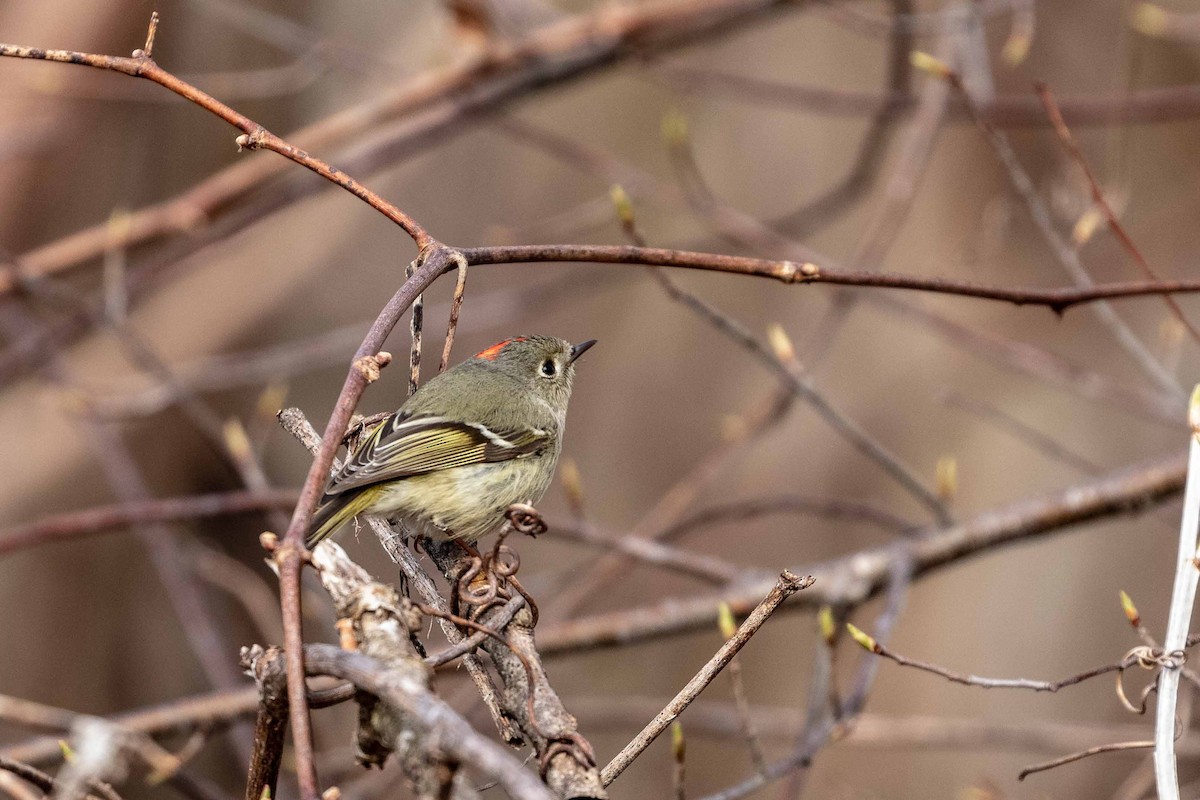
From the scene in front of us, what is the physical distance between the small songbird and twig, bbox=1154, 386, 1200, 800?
1.12 m

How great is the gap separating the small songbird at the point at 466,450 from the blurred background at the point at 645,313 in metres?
0.83

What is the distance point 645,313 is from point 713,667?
3.97 m

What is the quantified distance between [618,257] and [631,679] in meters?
3.66

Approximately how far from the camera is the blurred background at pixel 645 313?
382 centimetres

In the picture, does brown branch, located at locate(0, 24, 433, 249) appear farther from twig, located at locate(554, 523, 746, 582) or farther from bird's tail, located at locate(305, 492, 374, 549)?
twig, located at locate(554, 523, 746, 582)

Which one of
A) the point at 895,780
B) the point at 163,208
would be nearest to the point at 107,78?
the point at 163,208

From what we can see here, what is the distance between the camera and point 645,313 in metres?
4.95

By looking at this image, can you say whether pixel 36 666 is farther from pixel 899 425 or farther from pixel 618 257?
pixel 618 257

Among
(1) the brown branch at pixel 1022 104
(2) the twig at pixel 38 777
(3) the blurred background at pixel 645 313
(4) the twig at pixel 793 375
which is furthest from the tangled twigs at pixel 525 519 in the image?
(1) the brown branch at pixel 1022 104

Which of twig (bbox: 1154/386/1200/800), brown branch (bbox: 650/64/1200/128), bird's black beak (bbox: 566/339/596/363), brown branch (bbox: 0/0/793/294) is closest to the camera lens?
twig (bbox: 1154/386/1200/800)

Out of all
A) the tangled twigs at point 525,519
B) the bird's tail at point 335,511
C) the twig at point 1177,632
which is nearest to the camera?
the twig at point 1177,632

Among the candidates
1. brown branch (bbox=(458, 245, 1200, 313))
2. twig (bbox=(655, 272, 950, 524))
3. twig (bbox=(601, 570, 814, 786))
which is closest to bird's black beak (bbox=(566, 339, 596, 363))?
twig (bbox=(655, 272, 950, 524))

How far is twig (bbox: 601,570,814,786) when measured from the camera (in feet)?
3.26

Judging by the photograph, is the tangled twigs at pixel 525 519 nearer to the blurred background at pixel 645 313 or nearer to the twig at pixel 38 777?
the twig at pixel 38 777
